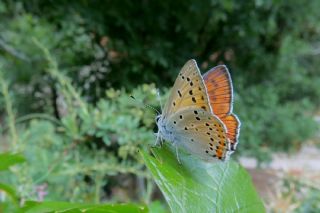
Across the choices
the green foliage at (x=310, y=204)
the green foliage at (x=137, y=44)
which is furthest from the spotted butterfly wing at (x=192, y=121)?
the green foliage at (x=137, y=44)

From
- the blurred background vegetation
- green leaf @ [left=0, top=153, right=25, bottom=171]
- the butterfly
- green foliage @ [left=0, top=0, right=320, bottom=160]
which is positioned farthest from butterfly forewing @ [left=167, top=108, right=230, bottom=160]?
green foliage @ [left=0, top=0, right=320, bottom=160]

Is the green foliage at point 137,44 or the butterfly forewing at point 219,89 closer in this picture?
the butterfly forewing at point 219,89

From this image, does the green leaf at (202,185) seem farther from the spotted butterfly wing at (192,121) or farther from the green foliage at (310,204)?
the green foliage at (310,204)

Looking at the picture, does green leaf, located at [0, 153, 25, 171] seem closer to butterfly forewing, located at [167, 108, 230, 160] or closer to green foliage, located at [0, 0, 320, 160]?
butterfly forewing, located at [167, 108, 230, 160]

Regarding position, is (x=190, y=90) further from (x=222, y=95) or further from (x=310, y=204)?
(x=310, y=204)

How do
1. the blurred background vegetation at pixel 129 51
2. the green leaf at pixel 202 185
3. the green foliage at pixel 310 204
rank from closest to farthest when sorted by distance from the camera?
the green leaf at pixel 202 185
the green foliage at pixel 310 204
the blurred background vegetation at pixel 129 51

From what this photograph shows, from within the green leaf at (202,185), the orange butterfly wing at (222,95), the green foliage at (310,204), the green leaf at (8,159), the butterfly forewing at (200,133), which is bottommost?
the green foliage at (310,204)

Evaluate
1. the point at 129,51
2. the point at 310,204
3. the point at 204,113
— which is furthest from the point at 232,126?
the point at 129,51
